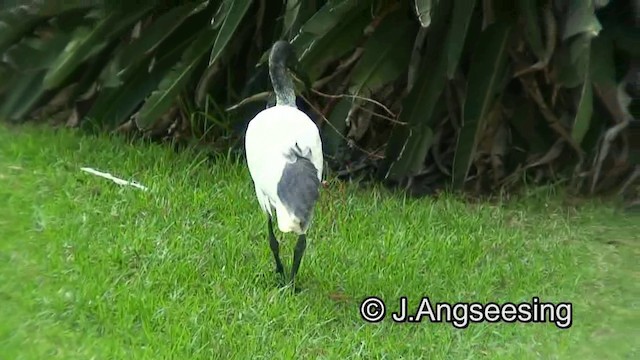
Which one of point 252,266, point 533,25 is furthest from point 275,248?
point 533,25

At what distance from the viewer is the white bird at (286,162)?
3039 millimetres

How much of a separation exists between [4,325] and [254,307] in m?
0.77

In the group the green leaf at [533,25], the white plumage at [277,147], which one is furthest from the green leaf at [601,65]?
the white plumage at [277,147]

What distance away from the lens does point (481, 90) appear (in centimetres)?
463

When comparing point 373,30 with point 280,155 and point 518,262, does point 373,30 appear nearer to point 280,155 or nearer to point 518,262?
point 518,262

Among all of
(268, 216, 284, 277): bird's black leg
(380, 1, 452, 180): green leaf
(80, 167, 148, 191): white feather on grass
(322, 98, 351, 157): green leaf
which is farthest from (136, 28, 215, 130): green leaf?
(268, 216, 284, 277): bird's black leg

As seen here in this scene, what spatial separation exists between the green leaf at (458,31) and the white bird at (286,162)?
140cm

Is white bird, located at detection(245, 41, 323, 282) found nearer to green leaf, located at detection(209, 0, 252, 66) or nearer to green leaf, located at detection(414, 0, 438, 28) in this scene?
green leaf, located at detection(414, 0, 438, 28)

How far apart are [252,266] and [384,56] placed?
1516mm

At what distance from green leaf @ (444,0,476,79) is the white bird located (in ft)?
4.59

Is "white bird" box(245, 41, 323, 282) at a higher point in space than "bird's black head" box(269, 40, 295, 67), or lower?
lower

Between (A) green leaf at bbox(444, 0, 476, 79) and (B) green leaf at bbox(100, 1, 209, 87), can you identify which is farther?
(B) green leaf at bbox(100, 1, 209, 87)

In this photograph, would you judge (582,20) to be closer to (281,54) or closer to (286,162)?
(281,54)

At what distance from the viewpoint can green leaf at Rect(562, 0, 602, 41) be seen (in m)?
4.08
